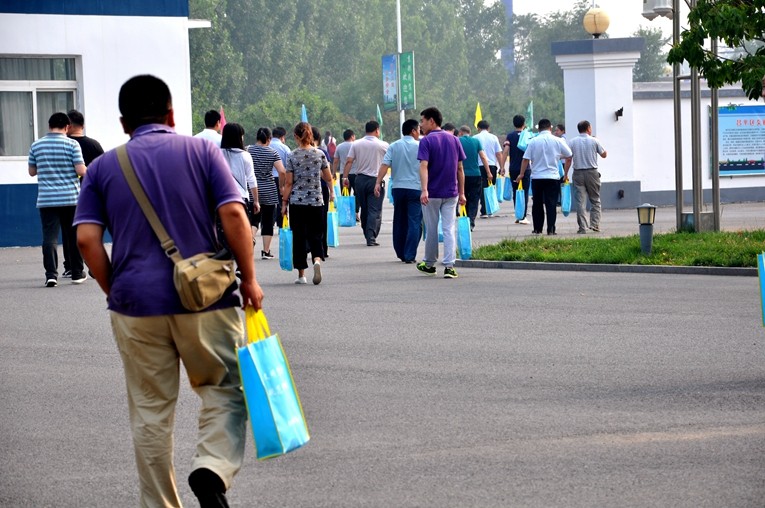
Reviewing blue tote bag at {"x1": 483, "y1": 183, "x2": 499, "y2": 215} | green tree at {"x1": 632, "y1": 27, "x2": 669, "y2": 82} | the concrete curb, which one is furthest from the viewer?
green tree at {"x1": 632, "y1": 27, "x2": 669, "y2": 82}

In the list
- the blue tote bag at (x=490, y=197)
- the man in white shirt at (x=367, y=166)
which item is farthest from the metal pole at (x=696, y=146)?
the blue tote bag at (x=490, y=197)

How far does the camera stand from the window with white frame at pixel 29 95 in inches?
969

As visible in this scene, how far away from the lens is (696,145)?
20.3 metres

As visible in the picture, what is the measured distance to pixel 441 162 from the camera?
1638cm

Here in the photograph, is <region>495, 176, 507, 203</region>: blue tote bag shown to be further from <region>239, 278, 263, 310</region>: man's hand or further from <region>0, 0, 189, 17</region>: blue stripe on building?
<region>239, 278, 263, 310</region>: man's hand

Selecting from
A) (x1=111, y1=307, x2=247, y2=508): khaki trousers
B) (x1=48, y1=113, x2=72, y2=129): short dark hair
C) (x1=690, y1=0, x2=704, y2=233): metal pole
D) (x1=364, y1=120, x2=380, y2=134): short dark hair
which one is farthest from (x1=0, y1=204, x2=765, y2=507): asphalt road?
(x1=364, y1=120, x2=380, y2=134): short dark hair

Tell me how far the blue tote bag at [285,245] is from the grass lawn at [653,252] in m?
2.64

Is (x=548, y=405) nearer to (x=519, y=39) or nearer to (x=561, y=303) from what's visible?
(x=561, y=303)

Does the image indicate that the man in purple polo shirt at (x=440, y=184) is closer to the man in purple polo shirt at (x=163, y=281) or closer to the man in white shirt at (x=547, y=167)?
the man in white shirt at (x=547, y=167)

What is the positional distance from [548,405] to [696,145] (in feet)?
42.7

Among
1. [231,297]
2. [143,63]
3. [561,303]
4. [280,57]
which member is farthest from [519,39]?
[231,297]

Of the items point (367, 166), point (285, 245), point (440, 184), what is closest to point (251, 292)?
point (440, 184)

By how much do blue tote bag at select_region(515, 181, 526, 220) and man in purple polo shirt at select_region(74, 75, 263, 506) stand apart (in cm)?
2084

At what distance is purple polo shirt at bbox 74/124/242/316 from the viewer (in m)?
5.14
